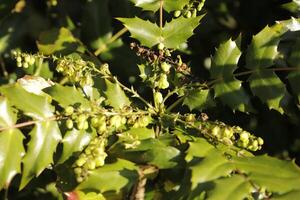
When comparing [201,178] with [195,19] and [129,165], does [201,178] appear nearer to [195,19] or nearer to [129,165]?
[129,165]

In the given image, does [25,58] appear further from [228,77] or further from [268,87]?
[268,87]

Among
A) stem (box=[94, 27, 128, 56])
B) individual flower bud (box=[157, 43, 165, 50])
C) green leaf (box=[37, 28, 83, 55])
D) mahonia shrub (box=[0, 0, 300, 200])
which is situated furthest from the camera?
stem (box=[94, 27, 128, 56])

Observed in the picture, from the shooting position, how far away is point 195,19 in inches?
71.2

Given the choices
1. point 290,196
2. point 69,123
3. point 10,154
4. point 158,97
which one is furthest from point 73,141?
point 290,196

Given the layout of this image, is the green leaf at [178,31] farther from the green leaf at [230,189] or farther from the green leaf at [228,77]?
the green leaf at [230,189]

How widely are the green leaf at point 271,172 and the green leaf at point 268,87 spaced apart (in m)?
0.35

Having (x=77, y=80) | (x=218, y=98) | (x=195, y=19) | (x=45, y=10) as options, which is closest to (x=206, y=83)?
(x=218, y=98)

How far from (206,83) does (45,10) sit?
4.47 feet

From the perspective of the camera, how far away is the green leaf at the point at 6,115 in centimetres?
155

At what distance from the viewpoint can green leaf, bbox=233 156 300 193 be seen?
1.35 meters

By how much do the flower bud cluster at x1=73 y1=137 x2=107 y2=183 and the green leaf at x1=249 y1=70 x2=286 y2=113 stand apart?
1.90 feet

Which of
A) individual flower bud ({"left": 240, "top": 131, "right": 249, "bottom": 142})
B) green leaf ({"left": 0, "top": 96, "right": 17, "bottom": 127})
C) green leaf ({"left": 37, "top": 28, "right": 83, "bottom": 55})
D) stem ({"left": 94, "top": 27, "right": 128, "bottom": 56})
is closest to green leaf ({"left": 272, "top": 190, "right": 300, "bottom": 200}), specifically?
individual flower bud ({"left": 240, "top": 131, "right": 249, "bottom": 142})

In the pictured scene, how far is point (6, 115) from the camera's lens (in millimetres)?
1560

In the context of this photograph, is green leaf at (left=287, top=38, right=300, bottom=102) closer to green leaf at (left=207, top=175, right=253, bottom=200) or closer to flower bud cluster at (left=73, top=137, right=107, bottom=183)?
green leaf at (left=207, top=175, right=253, bottom=200)
